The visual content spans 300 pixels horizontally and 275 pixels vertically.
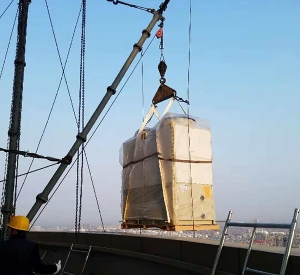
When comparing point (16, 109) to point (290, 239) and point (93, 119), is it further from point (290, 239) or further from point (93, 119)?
point (290, 239)

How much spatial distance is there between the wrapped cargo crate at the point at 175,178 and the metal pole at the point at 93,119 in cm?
162

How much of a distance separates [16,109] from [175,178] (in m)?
5.56

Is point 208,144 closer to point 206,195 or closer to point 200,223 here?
point 206,195

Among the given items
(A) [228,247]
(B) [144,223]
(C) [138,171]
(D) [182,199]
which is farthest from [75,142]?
(A) [228,247]

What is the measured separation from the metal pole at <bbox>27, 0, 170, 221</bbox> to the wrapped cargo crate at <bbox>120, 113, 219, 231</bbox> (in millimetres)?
1617

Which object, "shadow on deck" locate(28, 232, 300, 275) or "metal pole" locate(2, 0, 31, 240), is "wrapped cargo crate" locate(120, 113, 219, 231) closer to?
"shadow on deck" locate(28, 232, 300, 275)

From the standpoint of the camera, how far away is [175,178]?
7211mm

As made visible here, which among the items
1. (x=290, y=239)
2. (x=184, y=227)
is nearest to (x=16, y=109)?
(x=184, y=227)

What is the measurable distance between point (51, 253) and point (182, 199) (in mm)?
4506

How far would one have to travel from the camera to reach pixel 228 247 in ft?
14.8

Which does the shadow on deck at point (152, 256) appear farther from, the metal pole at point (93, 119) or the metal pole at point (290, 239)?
the metal pole at point (93, 119)

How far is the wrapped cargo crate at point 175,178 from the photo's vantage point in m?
7.24

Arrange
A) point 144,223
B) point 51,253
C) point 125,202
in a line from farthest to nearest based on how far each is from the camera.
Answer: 1. point 51,253
2. point 125,202
3. point 144,223

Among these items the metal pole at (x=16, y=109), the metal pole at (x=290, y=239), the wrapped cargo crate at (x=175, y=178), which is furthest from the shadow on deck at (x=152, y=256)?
the metal pole at (x=16, y=109)
